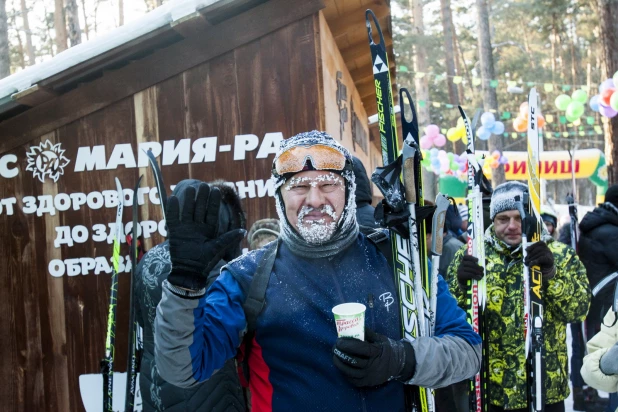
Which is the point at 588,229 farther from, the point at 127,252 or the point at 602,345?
the point at 127,252

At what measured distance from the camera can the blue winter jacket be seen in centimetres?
193

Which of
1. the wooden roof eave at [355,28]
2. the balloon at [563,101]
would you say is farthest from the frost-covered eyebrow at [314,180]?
the balloon at [563,101]

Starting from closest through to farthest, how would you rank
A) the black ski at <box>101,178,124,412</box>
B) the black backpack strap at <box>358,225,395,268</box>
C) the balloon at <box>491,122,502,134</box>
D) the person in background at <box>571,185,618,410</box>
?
the black backpack strap at <box>358,225,395,268</box> → the black ski at <box>101,178,124,412</box> → the person in background at <box>571,185,618,410</box> → the balloon at <box>491,122,502,134</box>

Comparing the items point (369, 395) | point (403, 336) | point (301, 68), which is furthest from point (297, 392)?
point (301, 68)

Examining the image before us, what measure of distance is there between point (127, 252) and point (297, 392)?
3.26 meters

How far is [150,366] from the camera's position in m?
3.17

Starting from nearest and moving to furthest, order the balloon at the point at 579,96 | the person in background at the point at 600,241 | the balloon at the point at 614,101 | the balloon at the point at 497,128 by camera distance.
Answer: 1. the person in background at the point at 600,241
2. the balloon at the point at 614,101
3. the balloon at the point at 579,96
4. the balloon at the point at 497,128

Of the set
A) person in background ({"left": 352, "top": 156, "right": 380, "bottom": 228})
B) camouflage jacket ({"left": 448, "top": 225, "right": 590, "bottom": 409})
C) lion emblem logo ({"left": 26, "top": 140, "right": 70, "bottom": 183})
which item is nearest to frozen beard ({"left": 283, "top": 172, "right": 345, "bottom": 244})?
person in background ({"left": 352, "top": 156, "right": 380, "bottom": 228})

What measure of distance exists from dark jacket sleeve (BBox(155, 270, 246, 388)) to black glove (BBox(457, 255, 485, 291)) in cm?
203

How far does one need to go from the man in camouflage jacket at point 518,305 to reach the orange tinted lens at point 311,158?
1.83 m

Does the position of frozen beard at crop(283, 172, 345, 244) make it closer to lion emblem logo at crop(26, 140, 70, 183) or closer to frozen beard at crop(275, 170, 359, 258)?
frozen beard at crop(275, 170, 359, 258)

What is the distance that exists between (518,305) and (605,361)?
1030 mm

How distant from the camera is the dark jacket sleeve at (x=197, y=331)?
177 centimetres

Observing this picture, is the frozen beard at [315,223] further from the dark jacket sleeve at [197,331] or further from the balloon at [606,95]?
the balloon at [606,95]
